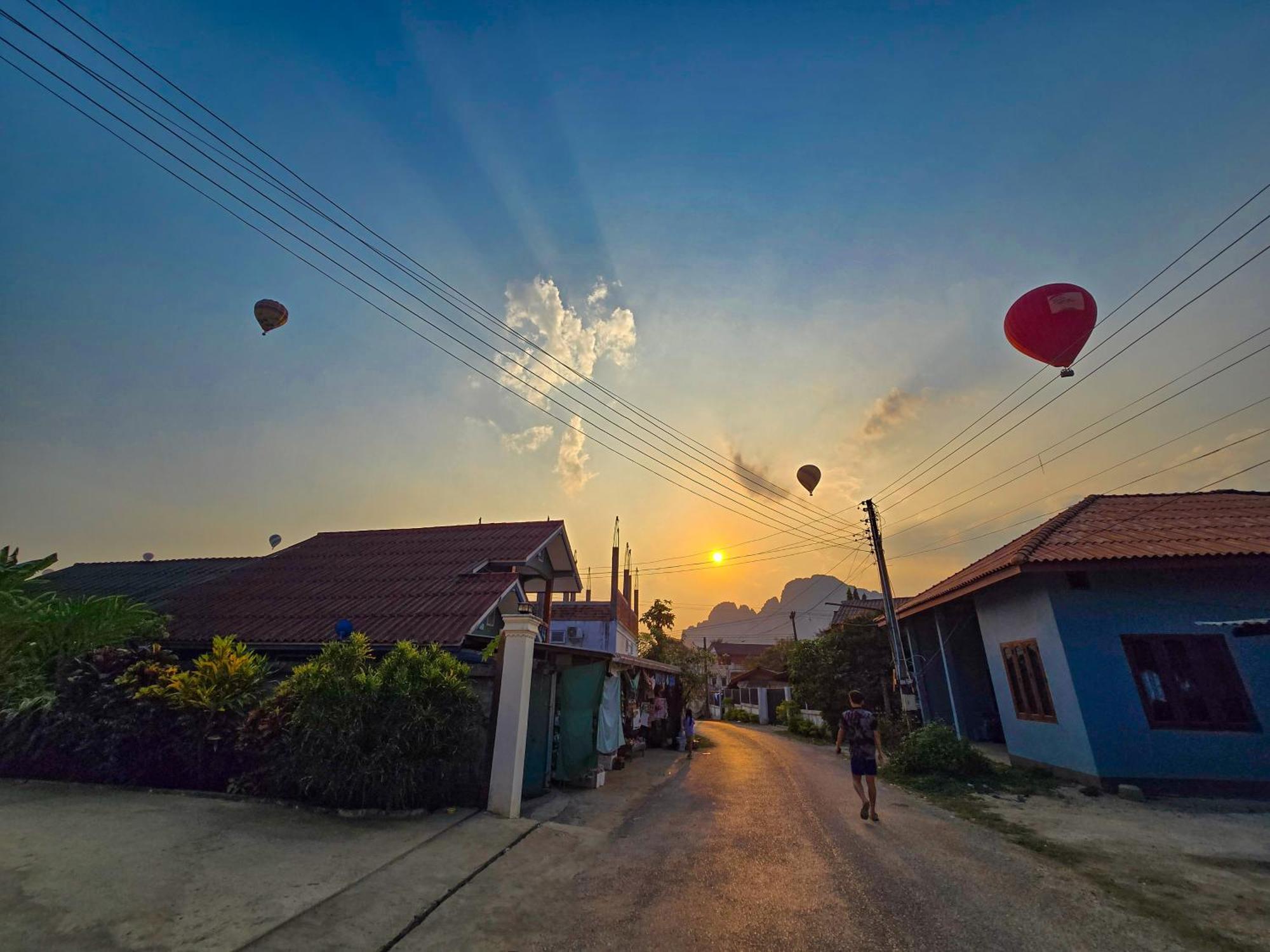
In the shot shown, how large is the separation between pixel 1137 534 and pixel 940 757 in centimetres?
589

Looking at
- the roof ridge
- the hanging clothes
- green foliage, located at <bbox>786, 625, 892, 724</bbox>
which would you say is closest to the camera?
the roof ridge

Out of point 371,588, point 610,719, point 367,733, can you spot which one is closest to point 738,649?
point 610,719

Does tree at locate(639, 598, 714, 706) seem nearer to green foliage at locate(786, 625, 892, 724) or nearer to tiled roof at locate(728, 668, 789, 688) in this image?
tiled roof at locate(728, 668, 789, 688)

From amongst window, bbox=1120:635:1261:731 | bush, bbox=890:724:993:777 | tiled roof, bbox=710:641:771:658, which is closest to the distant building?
bush, bbox=890:724:993:777

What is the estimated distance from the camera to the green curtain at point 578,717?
10.3 metres

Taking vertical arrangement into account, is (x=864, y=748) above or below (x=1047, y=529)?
below

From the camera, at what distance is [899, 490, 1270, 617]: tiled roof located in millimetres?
9109

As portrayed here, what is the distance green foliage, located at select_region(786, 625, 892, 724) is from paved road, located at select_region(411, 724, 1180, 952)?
40.8ft

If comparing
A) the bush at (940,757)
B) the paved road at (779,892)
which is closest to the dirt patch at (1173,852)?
the paved road at (779,892)

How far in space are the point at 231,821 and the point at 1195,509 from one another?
59.9 feet

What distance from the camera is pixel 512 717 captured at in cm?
751

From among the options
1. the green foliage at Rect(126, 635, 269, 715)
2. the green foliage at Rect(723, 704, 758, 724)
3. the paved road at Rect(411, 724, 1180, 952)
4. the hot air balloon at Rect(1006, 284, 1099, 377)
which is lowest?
the green foliage at Rect(723, 704, 758, 724)

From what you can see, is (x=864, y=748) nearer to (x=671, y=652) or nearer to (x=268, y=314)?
(x=268, y=314)

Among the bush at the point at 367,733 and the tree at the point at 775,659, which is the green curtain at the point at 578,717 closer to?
the bush at the point at 367,733
